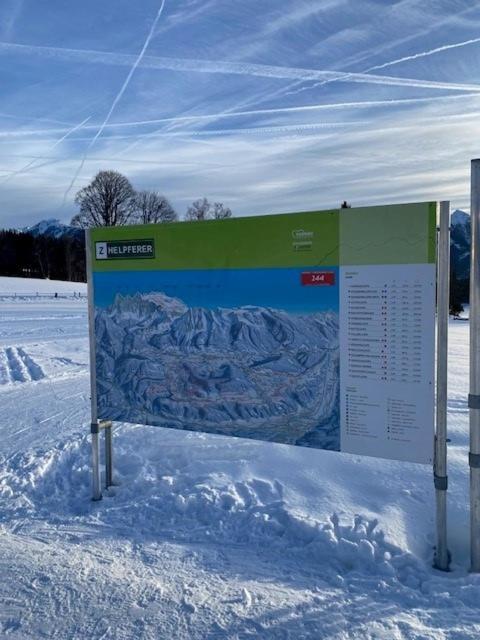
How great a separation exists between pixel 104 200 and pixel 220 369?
56.9 meters

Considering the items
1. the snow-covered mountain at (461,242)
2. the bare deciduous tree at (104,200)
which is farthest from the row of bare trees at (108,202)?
the snow-covered mountain at (461,242)

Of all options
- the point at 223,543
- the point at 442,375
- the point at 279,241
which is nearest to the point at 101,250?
the point at 279,241

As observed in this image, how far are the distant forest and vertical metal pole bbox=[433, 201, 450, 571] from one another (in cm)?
6775

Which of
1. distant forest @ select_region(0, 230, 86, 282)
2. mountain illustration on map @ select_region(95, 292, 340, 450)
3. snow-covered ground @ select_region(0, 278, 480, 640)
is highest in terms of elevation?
distant forest @ select_region(0, 230, 86, 282)

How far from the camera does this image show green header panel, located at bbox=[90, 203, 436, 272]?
377 cm

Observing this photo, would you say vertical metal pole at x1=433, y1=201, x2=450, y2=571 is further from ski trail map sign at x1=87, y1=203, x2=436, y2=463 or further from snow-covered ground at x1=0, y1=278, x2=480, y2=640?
snow-covered ground at x1=0, y1=278, x2=480, y2=640

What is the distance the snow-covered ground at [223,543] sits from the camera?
10.4 feet

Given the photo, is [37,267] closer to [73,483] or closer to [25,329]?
[25,329]

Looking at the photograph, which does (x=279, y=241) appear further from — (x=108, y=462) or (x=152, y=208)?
(x=152, y=208)

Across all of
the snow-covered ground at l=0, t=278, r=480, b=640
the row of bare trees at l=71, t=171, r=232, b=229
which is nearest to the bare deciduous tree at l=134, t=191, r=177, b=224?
the row of bare trees at l=71, t=171, r=232, b=229

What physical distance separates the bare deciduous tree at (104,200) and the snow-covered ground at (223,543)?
53959 mm

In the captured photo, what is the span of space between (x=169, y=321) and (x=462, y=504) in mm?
2978

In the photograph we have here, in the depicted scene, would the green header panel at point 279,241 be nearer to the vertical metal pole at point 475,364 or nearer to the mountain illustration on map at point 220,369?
the vertical metal pole at point 475,364

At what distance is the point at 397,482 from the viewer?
5020 millimetres
